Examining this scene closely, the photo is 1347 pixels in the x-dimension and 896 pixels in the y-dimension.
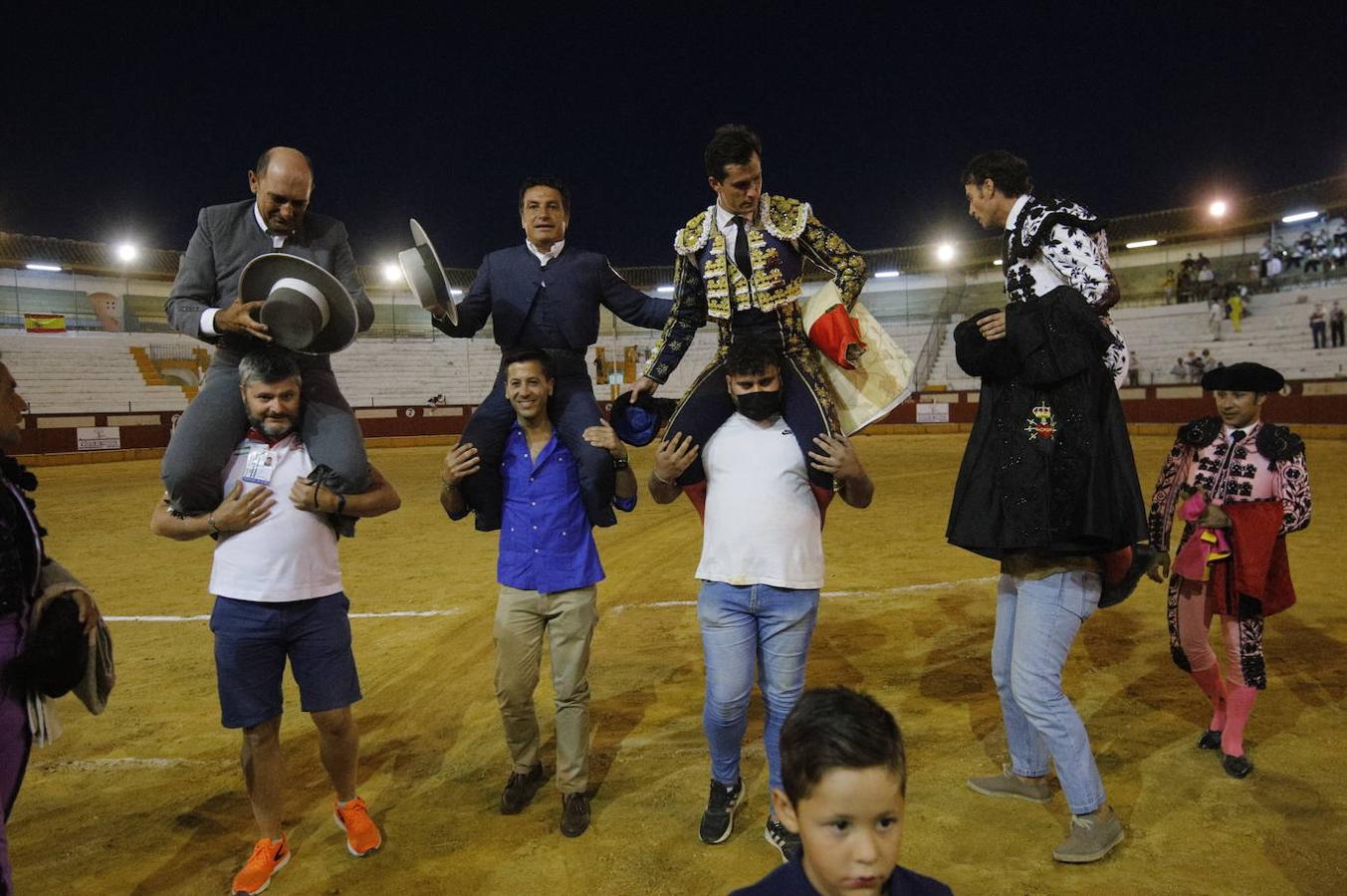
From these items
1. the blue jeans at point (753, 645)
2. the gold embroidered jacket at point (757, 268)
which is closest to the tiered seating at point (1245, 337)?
the gold embroidered jacket at point (757, 268)

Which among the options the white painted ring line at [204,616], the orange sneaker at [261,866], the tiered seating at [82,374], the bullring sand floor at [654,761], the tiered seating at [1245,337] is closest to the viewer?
the orange sneaker at [261,866]

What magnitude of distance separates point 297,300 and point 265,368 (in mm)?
285

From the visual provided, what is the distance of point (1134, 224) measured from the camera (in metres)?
38.3

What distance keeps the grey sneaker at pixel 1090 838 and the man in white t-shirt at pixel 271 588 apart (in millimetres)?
2649

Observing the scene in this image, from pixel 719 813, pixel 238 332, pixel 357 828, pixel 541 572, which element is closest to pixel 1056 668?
pixel 719 813

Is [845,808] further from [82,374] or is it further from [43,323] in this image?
[43,323]

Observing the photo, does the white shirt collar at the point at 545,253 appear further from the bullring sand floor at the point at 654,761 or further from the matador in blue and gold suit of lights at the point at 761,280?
the bullring sand floor at the point at 654,761

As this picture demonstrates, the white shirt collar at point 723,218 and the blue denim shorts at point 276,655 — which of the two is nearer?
the blue denim shorts at point 276,655

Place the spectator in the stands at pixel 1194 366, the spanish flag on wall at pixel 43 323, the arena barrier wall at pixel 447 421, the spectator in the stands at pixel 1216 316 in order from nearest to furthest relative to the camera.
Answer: the arena barrier wall at pixel 447 421 < the spectator in the stands at pixel 1194 366 < the spectator in the stands at pixel 1216 316 < the spanish flag on wall at pixel 43 323

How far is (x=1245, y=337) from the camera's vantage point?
91.4ft

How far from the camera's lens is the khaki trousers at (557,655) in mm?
3693

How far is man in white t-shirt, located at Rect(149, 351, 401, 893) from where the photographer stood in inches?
126

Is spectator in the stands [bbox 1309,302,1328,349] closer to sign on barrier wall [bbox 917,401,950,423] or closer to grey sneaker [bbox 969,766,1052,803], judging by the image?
sign on barrier wall [bbox 917,401,950,423]

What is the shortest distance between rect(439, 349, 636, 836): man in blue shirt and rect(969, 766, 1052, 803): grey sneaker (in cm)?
167
